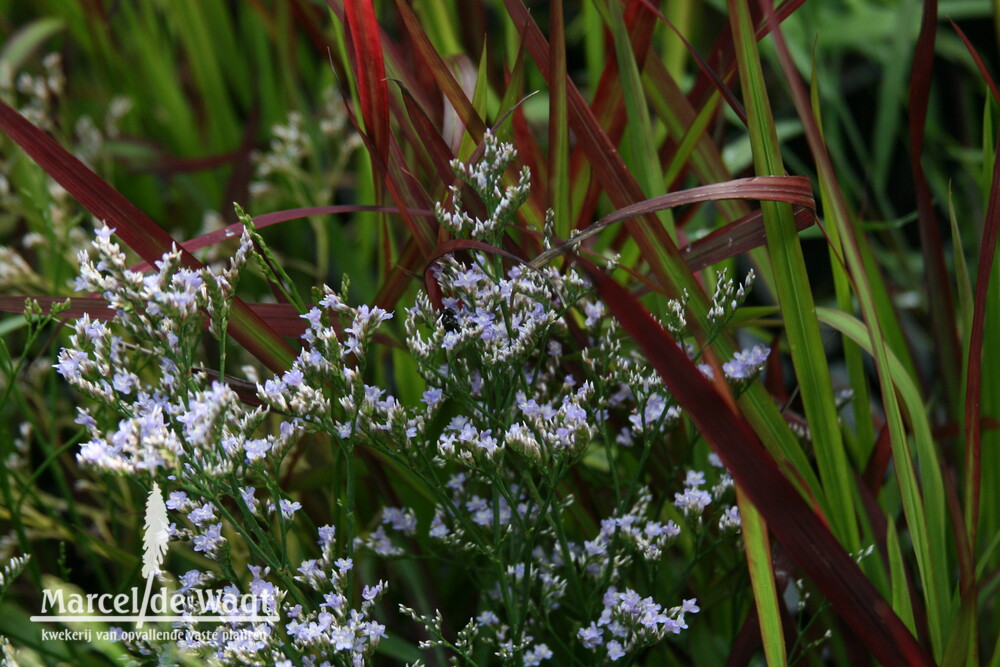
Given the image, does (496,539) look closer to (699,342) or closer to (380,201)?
(699,342)

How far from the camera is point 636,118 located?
93 centimetres

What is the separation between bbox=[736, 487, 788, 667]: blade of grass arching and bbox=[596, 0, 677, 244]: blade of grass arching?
0.31m

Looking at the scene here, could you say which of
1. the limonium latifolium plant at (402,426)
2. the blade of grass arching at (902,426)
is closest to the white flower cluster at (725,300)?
the limonium latifolium plant at (402,426)

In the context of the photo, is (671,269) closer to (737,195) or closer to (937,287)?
(737,195)

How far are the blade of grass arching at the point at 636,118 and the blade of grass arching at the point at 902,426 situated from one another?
0.15 metres

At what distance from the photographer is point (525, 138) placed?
1.11m

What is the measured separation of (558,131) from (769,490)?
1.48 ft

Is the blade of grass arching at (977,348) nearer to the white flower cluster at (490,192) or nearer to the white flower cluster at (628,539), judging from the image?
the white flower cluster at (628,539)

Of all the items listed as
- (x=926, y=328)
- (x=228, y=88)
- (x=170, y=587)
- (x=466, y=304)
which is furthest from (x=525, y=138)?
(x=228, y=88)

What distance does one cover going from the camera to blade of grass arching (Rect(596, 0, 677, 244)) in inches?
35.5

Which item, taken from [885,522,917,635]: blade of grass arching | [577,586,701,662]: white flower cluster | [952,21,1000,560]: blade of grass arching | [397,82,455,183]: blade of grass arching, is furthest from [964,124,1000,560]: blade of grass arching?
[397,82,455,183]: blade of grass arching

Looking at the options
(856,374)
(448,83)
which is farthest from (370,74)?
(856,374)

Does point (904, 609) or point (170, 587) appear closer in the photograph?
point (904, 609)

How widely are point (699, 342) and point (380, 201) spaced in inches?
16.4
